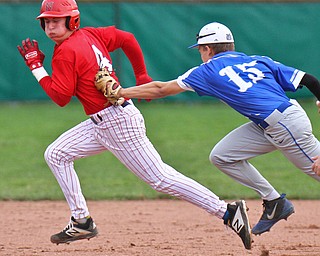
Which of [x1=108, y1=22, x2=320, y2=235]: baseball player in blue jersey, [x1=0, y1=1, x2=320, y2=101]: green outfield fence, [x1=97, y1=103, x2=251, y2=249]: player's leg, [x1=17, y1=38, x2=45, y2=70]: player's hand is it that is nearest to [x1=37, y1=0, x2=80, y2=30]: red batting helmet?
[x1=17, y1=38, x2=45, y2=70]: player's hand

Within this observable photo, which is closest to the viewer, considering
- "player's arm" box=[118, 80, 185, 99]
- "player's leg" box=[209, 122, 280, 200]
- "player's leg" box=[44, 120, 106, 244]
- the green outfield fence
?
"player's arm" box=[118, 80, 185, 99]

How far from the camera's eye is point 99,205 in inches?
344

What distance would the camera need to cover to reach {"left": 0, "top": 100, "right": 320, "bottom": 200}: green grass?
9531mm

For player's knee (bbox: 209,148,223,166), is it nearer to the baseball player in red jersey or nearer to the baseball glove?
the baseball player in red jersey

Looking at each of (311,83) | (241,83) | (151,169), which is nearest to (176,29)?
(311,83)

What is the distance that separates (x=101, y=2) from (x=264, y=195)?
1311 centimetres

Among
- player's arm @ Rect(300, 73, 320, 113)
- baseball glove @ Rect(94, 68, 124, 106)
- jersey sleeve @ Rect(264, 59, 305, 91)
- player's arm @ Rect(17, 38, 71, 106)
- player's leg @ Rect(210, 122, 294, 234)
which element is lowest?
player's leg @ Rect(210, 122, 294, 234)

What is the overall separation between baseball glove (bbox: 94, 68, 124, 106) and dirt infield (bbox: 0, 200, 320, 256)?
128cm

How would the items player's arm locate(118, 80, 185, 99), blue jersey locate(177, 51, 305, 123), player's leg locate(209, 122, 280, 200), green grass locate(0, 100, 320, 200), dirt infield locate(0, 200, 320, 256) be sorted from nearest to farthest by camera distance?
blue jersey locate(177, 51, 305, 123) → player's arm locate(118, 80, 185, 99) → player's leg locate(209, 122, 280, 200) → dirt infield locate(0, 200, 320, 256) → green grass locate(0, 100, 320, 200)

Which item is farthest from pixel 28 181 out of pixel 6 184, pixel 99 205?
pixel 99 205

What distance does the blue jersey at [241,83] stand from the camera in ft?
18.2

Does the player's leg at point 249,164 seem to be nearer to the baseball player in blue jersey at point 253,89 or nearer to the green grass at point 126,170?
the baseball player in blue jersey at point 253,89

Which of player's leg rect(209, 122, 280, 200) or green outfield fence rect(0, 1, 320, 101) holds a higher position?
player's leg rect(209, 122, 280, 200)

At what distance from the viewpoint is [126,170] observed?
36.6ft
